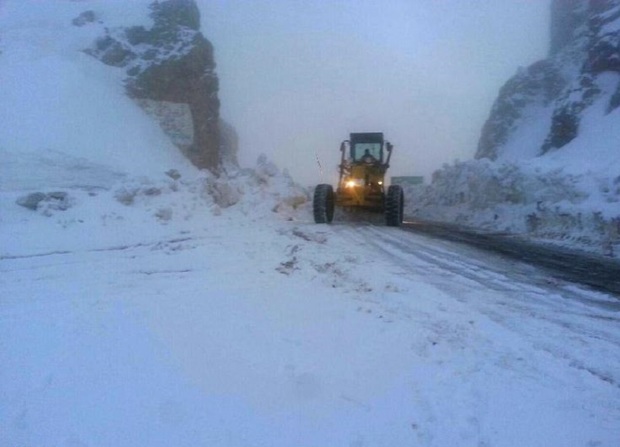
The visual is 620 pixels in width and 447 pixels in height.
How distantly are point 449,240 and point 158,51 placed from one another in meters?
28.2

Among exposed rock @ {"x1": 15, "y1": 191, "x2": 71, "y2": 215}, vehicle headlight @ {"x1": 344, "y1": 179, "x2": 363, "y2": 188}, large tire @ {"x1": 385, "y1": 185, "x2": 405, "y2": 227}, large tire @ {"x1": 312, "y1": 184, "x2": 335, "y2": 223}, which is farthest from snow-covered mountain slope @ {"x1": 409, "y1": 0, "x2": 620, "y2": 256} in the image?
exposed rock @ {"x1": 15, "y1": 191, "x2": 71, "y2": 215}

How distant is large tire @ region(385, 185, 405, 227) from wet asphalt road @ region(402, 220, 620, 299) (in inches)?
116

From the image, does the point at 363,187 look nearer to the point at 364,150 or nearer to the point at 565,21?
the point at 364,150

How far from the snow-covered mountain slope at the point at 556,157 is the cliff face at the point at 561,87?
106mm

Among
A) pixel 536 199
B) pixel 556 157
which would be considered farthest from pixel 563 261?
pixel 556 157

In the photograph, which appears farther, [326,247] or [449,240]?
[449,240]

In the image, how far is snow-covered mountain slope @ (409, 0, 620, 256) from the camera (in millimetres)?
11914

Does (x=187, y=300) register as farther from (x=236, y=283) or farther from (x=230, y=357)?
(x=230, y=357)

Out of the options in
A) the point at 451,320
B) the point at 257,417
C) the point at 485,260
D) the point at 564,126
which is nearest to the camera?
the point at 257,417

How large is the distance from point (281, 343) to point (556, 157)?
32152 millimetres

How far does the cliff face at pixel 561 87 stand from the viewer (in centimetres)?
3669

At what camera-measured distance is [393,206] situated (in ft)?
45.7

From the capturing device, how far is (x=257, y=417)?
265 cm

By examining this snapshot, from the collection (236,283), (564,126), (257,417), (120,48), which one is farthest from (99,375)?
(564,126)
